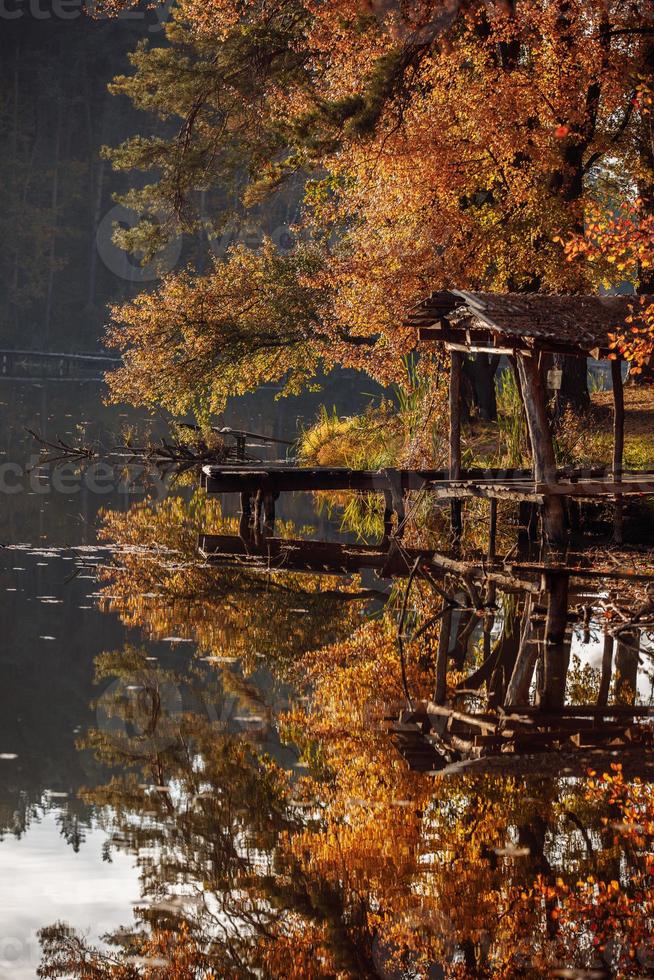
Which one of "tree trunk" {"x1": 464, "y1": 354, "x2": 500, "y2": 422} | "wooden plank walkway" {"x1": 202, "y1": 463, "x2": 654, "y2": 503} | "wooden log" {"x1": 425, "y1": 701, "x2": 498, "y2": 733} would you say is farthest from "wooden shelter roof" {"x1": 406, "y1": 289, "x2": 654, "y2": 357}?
"tree trunk" {"x1": 464, "y1": 354, "x2": 500, "y2": 422}

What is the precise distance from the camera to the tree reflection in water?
558cm

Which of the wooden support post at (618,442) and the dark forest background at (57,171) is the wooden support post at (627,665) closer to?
the wooden support post at (618,442)

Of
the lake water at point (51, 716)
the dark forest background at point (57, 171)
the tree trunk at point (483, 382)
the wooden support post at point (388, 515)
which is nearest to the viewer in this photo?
the lake water at point (51, 716)

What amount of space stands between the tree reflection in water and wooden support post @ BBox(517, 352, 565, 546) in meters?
6.37

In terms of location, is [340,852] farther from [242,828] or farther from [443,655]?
[443,655]

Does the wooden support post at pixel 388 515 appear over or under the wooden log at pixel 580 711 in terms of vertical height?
over

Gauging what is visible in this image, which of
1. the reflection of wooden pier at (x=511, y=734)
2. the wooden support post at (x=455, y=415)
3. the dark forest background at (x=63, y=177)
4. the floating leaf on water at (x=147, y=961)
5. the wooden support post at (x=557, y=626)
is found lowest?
the floating leaf on water at (x=147, y=961)

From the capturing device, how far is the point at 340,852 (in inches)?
264

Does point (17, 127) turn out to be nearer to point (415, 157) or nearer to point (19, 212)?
point (19, 212)

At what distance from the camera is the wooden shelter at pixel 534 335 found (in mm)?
15117

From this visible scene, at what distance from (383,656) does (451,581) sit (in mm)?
3502

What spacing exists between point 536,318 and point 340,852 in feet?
31.4

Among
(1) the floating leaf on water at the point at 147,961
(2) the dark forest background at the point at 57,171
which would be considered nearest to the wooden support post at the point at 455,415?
(1) the floating leaf on water at the point at 147,961

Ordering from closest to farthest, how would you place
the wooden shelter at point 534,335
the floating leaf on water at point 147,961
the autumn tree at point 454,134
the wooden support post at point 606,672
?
1. the floating leaf on water at point 147,961
2. the wooden support post at point 606,672
3. the wooden shelter at point 534,335
4. the autumn tree at point 454,134
